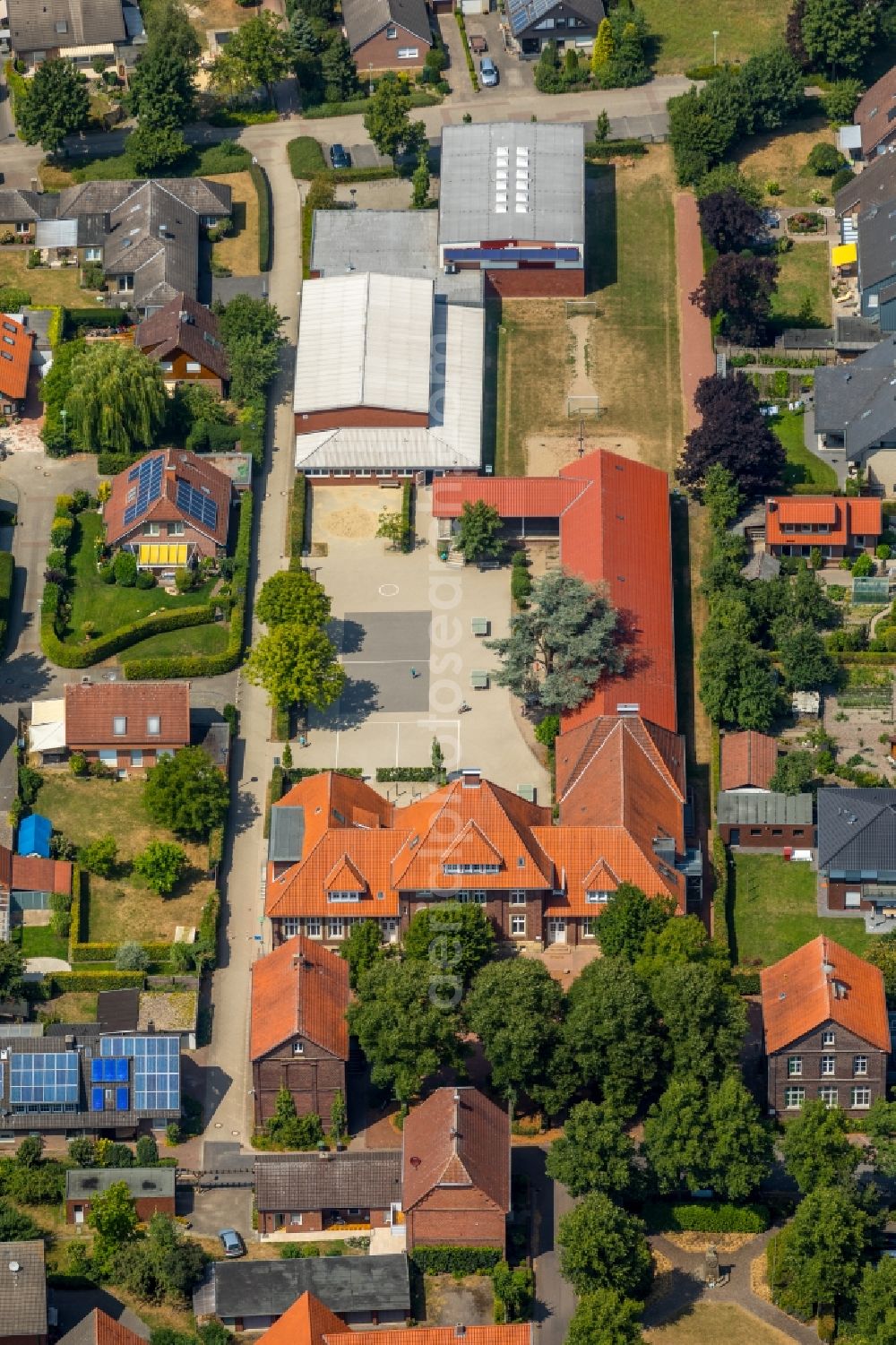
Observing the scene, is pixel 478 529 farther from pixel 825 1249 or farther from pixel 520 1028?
pixel 825 1249

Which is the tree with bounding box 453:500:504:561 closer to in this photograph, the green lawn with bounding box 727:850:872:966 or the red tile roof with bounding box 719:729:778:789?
the red tile roof with bounding box 719:729:778:789

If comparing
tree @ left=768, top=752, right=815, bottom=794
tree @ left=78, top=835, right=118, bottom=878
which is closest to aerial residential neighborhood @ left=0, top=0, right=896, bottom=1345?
tree @ left=78, top=835, right=118, bottom=878

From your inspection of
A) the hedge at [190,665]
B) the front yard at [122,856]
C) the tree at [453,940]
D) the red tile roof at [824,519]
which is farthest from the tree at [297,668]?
the red tile roof at [824,519]

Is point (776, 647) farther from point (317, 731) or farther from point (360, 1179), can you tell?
point (360, 1179)

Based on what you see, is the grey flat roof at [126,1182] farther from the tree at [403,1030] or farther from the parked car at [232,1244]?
the tree at [403,1030]

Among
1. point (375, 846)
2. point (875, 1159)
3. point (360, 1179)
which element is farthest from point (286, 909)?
point (875, 1159)
